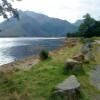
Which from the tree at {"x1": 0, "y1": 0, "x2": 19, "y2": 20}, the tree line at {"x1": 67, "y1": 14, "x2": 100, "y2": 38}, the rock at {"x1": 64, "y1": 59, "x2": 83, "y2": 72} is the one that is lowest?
the tree line at {"x1": 67, "y1": 14, "x2": 100, "y2": 38}

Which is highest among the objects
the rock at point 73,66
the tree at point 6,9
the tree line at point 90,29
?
the tree at point 6,9

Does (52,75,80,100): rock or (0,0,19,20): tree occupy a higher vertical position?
(0,0,19,20): tree

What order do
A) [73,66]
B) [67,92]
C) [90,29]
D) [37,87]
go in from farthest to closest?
1. [90,29]
2. [73,66]
3. [37,87]
4. [67,92]

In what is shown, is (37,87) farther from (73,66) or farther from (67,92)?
(73,66)

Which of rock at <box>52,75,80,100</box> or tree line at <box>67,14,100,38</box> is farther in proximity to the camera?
tree line at <box>67,14,100,38</box>

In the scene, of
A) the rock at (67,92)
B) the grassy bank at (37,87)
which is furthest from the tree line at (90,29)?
the rock at (67,92)

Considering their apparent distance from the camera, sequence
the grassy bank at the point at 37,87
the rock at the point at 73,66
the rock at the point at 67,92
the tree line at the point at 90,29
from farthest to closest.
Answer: the tree line at the point at 90,29
the rock at the point at 73,66
the grassy bank at the point at 37,87
the rock at the point at 67,92

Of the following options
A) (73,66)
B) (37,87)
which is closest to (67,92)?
(37,87)

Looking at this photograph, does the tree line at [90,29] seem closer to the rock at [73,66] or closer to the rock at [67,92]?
the rock at [73,66]

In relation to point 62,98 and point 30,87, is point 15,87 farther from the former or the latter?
point 62,98

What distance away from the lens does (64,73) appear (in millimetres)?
16609

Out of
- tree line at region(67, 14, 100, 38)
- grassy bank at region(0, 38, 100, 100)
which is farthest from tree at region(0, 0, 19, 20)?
tree line at region(67, 14, 100, 38)

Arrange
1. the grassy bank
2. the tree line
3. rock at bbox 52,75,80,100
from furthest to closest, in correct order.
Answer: the tree line → the grassy bank → rock at bbox 52,75,80,100

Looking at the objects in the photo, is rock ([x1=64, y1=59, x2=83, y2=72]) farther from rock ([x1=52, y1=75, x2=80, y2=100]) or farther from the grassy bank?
rock ([x1=52, y1=75, x2=80, y2=100])
